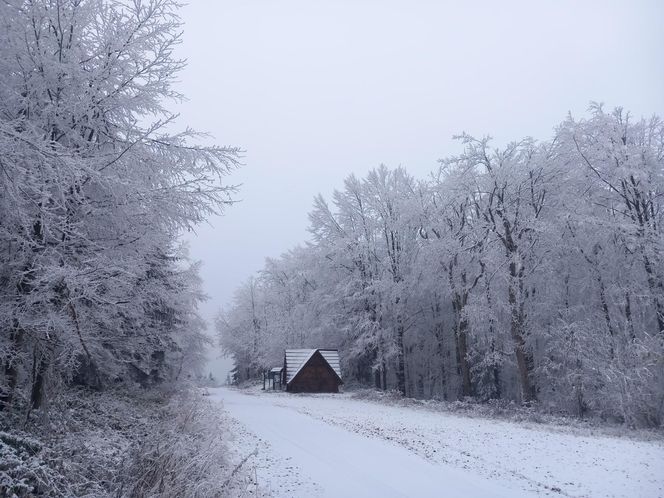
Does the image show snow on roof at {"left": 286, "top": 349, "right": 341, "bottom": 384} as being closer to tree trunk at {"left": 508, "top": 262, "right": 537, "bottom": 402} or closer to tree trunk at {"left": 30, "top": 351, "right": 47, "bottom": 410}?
tree trunk at {"left": 508, "top": 262, "right": 537, "bottom": 402}

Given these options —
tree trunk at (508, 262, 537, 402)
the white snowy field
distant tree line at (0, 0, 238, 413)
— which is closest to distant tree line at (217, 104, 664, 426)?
tree trunk at (508, 262, 537, 402)

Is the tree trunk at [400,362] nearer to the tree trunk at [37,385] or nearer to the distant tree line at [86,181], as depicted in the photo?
the distant tree line at [86,181]

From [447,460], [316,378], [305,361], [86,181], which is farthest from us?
[305,361]

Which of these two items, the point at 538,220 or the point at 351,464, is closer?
the point at 351,464

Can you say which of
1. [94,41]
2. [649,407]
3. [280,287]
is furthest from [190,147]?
[280,287]

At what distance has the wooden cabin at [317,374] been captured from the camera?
1544 inches

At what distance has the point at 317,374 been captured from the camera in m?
39.2

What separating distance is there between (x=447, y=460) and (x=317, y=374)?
29666 millimetres

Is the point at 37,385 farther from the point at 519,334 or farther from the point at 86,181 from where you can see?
the point at 519,334

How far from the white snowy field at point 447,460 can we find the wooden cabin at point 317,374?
75.7ft

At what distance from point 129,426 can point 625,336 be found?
1885 cm

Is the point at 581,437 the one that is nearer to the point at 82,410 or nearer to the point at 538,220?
the point at 538,220

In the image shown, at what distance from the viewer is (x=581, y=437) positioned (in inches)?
532

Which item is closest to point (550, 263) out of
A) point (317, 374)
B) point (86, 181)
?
point (86, 181)
